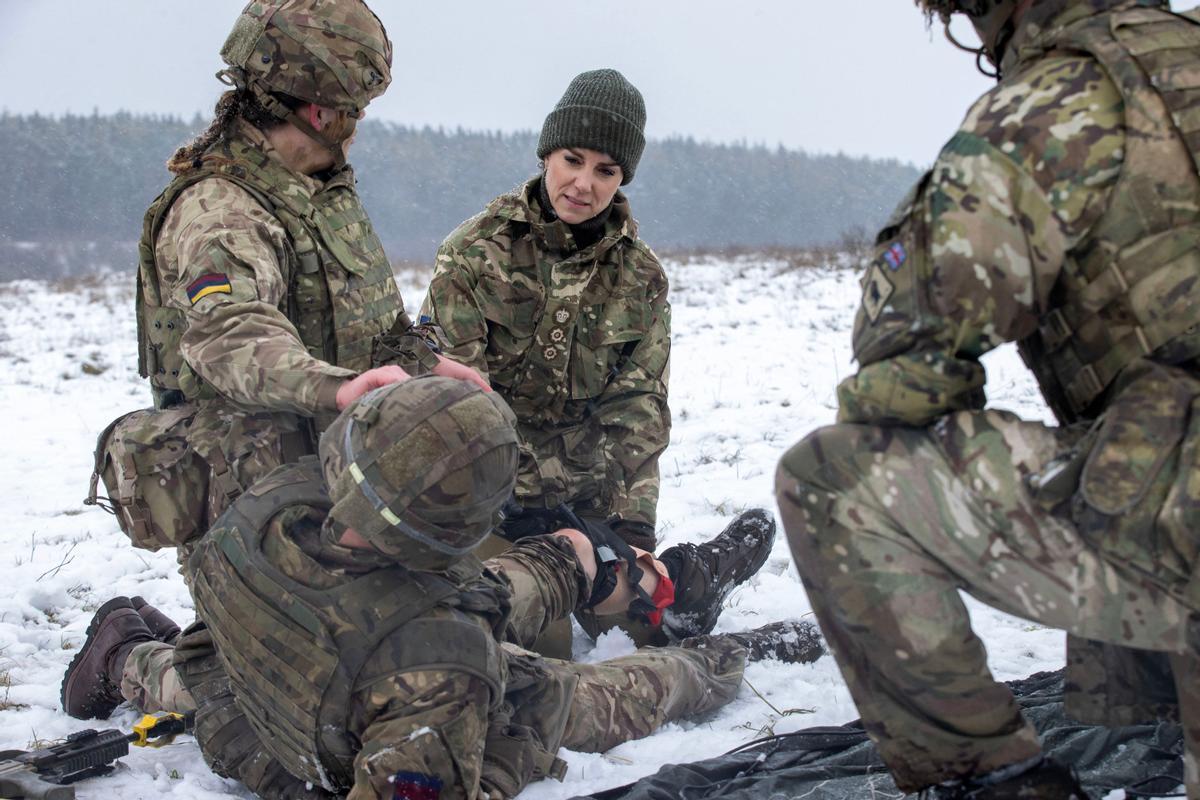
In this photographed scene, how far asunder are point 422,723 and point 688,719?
49.0 inches

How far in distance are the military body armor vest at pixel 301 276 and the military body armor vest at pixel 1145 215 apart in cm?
229

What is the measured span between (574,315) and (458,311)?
0.46 metres

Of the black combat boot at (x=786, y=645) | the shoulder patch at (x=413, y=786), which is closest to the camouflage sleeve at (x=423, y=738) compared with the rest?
the shoulder patch at (x=413, y=786)

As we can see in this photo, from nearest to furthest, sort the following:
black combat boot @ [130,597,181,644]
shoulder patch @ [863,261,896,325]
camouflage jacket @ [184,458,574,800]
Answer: shoulder patch @ [863,261,896,325] < camouflage jacket @ [184,458,574,800] < black combat boot @ [130,597,181,644]

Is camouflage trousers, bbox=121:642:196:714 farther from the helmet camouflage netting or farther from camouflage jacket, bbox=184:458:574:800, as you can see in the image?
the helmet camouflage netting

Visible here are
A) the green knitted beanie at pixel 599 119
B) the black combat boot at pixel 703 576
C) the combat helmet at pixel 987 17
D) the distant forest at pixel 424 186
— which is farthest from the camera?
the distant forest at pixel 424 186

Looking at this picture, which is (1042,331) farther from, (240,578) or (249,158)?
(249,158)

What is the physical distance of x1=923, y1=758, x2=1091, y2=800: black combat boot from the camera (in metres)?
2.07

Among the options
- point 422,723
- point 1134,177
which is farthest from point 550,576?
point 1134,177

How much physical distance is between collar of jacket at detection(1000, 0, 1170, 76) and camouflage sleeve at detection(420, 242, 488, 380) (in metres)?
2.43

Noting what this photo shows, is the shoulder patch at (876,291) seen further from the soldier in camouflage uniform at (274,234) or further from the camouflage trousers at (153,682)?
the camouflage trousers at (153,682)

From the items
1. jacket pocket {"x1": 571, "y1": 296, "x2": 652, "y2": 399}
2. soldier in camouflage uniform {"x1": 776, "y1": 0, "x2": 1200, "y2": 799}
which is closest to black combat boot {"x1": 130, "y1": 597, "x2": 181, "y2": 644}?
jacket pocket {"x1": 571, "y1": 296, "x2": 652, "y2": 399}

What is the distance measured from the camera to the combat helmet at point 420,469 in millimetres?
2654

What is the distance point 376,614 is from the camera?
8.87ft
